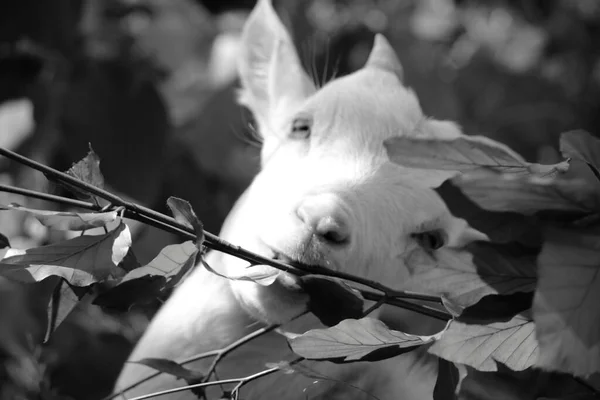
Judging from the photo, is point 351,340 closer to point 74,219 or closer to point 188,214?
point 188,214

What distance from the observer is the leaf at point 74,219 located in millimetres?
1114

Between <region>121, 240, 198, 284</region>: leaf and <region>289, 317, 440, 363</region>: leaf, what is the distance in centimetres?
21

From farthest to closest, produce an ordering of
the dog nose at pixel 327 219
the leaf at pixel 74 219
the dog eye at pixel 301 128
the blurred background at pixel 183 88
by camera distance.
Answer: the blurred background at pixel 183 88 < the dog eye at pixel 301 128 < the dog nose at pixel 327 219 < the leaf at pixel 74 219

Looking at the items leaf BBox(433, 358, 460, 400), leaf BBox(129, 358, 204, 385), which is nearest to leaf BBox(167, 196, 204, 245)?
leaf BBox(129, 358, 204, 385)

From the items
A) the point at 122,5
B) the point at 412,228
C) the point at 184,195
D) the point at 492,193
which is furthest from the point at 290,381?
the point at 122,5

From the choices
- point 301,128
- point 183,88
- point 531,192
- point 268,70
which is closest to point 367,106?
point 301,128

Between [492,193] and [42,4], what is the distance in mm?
3047

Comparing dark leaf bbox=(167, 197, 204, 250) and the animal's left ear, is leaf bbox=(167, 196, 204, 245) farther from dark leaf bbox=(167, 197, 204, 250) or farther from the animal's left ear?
the animal's left ear

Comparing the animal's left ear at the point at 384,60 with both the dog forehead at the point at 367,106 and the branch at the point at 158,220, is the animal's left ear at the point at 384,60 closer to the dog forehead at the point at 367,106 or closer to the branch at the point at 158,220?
the dog forehead at the point at 367,106

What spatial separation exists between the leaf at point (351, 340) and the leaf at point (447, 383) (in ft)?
0.31

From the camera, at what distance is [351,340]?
44.6 inches

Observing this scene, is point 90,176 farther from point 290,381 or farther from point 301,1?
point 301,1

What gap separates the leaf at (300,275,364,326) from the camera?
1.21 metres

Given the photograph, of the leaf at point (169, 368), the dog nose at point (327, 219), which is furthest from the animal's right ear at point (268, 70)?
the leaf at point (169, 368)
